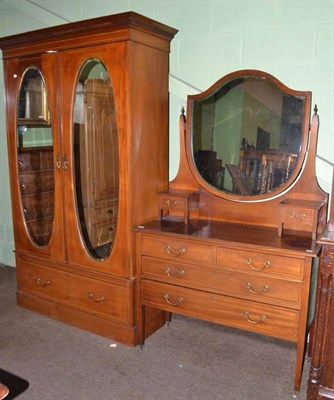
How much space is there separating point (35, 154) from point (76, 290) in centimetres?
95

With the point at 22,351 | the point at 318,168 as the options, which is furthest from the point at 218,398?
the point at 318,168

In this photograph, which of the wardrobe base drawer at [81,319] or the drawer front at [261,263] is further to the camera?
the wardrobe base drawer at [81,319]

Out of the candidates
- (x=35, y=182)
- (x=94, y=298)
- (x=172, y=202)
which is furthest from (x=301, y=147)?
(x=35, y=182)

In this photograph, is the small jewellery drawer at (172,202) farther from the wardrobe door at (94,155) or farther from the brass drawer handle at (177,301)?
the brass drawer handle at (177,301)

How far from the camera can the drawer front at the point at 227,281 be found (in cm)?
190

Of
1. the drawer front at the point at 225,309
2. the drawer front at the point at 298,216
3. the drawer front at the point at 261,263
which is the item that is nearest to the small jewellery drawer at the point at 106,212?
the drawer front at the point at 225,309

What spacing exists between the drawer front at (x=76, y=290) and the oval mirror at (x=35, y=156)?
0.23m

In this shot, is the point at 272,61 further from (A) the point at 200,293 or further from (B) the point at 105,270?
(B) the point at 105,270

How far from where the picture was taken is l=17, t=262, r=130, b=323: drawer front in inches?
92.2

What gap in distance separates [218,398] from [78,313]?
105 centimetres

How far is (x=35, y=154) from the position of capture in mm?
2639

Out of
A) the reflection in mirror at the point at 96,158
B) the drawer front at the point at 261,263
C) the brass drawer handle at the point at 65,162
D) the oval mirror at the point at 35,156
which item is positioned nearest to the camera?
the drawer front at the point at 261,263

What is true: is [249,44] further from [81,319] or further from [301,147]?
[81,319]

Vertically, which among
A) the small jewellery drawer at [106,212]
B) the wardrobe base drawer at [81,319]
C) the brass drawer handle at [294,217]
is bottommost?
the wardrobe base drawer at [81,319]
